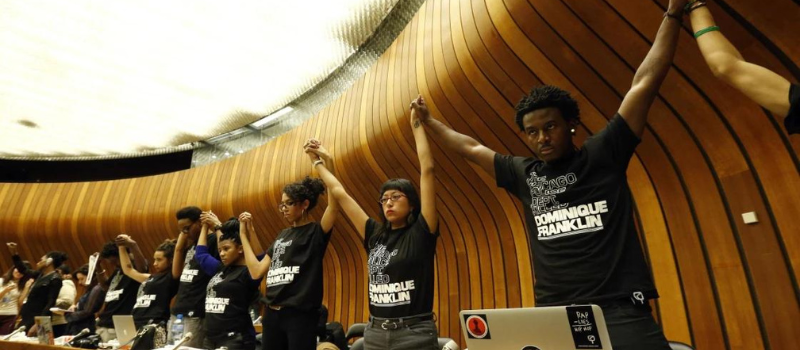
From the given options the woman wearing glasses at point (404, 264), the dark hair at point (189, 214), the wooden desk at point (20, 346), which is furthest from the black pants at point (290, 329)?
the dark hair at point (189, 214)

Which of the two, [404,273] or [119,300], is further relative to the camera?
[119,300]

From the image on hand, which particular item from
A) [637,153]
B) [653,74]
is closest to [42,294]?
[637,153]

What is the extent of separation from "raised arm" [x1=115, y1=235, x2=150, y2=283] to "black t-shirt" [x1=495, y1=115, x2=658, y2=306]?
3.46 metres

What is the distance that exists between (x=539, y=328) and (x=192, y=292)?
2701 mm

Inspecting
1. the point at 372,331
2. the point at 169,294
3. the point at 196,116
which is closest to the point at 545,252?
the point at 372,331

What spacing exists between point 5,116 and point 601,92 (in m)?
8.94

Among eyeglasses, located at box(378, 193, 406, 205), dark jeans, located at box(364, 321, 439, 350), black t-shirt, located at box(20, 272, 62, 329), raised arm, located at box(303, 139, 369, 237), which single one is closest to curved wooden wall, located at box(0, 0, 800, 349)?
raised arm, located at box(303, 139, 369, 237)

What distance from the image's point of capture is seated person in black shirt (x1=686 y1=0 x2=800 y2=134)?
3.13 feet

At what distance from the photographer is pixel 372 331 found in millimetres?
1785

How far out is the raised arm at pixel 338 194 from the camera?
215cm

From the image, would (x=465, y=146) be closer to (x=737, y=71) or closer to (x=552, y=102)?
(x=552, y=102)

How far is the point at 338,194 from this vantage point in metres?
2.31

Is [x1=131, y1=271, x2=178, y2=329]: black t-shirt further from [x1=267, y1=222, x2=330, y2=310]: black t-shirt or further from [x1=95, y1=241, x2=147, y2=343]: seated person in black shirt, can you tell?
[x1=267, y1=222, x2=330, y2=310]: black t-shirt

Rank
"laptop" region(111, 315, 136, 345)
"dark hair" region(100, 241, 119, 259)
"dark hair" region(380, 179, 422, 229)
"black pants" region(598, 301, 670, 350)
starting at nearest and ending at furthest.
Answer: "black pants" region(598, 301, 670, 350)
"dark hair" region(380, 179, 422, 229)
"laptop" region(111, 315, 136, 345)
"dark hair" region(100, 241, 119, 259)
